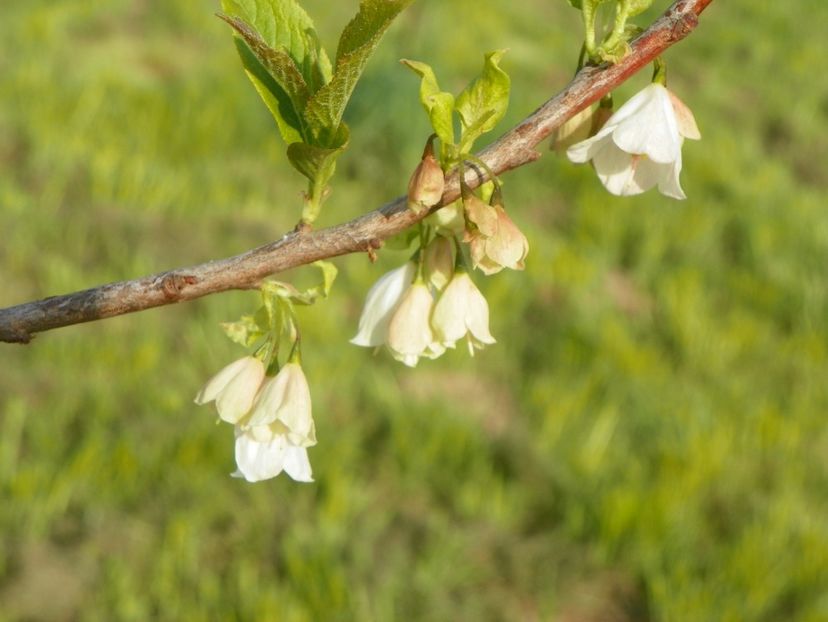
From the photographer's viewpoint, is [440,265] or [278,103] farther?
[440,265]

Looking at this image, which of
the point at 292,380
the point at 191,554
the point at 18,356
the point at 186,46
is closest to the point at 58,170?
the point at 18,356

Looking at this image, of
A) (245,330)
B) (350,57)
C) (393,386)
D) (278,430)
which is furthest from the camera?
(393,386)

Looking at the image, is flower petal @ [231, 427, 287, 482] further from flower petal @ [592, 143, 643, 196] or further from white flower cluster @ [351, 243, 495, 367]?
flower petal @ [592, 143, 643, 196]

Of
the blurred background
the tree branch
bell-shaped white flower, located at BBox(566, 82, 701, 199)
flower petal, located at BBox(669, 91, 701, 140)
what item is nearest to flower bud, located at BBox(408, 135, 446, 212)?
the tree branch

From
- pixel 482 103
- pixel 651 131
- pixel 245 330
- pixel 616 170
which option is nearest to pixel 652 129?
pixel 651 131

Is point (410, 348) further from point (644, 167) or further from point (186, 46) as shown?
point (186, 46)

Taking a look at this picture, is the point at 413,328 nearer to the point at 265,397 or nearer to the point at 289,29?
the point at 265,397

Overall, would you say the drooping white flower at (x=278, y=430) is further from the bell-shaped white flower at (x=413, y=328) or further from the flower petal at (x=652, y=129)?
the flower petal at (x=652, y=129)

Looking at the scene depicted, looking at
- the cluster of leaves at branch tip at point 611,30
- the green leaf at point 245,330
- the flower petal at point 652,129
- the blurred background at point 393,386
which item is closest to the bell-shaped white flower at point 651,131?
the flower petal at point 652,129
